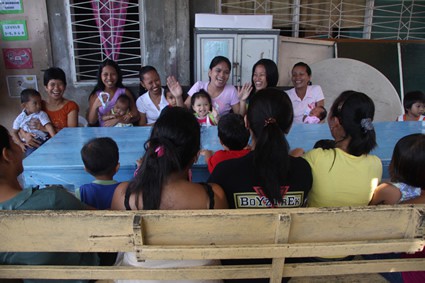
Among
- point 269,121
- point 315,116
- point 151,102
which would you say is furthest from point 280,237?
point 151,102

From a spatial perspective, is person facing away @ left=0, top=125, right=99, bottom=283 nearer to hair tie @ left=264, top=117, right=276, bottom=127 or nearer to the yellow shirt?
hair tie @ left=264, top=117, right=276, bottom=127

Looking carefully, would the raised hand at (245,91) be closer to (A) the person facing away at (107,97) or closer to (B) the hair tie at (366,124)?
(A) the person facing away at (107,97)

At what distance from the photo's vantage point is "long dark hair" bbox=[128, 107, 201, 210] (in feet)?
3.86

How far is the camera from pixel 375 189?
4.76 ft

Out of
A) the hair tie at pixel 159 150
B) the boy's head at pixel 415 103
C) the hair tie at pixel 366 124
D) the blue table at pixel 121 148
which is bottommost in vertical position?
the blue table at pixel 121 148

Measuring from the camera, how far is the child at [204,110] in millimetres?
2729

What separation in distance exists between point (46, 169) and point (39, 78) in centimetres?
314

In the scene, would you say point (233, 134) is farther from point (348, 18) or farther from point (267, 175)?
point (348, 18)

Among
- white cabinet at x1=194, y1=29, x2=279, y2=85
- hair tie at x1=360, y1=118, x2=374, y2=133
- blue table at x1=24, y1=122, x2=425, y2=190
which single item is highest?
white cabinet at x1=194, y1=29, x2=279, y2=85

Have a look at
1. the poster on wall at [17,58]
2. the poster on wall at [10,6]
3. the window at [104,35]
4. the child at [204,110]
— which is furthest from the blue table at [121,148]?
the poster on wall at [10,6]

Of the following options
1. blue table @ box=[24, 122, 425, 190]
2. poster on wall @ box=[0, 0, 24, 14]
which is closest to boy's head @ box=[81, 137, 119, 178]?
blue table @ box=[24, 122, 425, 190]

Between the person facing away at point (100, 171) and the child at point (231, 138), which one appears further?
the child at point (231, 138)

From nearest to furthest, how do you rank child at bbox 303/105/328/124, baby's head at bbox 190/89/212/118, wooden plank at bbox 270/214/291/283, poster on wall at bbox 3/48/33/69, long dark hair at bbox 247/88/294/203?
1. wooden plank at bbox 270/214/291/283
2. long dark hair at bbox 247/88/294/203
3. baby's head at bbox 190/89/212/118
4. child at bbox 303/105/328/124
5. poster on wall at bbox 3/48/33/69

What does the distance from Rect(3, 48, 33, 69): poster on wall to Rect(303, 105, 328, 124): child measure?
3.55 metres
